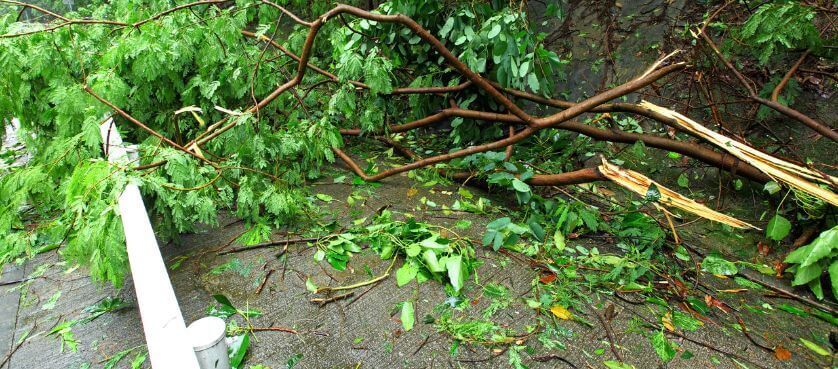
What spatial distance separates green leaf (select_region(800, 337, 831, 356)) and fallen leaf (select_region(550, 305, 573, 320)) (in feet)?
3.27

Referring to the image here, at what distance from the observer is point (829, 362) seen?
1722 mm

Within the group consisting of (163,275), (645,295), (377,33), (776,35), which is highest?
(377,33)

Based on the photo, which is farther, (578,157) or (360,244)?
(578,157)

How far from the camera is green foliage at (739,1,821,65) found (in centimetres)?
259

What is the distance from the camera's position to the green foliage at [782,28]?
8.48 feet

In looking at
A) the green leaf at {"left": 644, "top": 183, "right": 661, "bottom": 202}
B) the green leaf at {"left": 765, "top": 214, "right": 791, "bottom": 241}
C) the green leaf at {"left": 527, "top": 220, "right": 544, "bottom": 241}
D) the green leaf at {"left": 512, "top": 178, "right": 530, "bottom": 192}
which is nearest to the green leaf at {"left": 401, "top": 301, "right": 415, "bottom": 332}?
the green leaf at {"left": 527, "top": 220, "right": 544, "bottom": 241}

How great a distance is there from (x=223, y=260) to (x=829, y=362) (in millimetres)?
2695

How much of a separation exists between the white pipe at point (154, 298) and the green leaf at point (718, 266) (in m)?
2.45

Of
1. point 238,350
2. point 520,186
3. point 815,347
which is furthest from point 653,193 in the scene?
point 238,350

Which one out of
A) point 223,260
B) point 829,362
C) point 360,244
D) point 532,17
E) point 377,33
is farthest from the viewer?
point 532,17

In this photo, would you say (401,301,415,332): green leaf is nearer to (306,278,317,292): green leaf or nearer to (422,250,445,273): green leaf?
(422,250,445,273): green leaf

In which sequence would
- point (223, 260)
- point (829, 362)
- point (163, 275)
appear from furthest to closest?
point (223, 260) → point (829, 362) → point (163, 275)

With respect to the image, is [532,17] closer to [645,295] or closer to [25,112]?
[645,295]

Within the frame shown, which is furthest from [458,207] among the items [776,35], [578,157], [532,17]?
[532,17]
